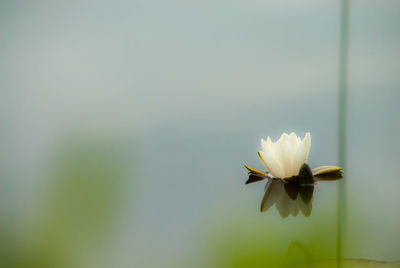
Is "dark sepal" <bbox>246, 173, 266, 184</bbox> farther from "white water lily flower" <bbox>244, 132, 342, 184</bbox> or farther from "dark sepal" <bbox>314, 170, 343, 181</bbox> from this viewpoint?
"dark sepal" <bbox>314, 170, 343, 181</bbox>

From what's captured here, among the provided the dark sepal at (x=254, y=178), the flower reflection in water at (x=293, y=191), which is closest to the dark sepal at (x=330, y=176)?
the flower reflection in water at (x=293, y=191)

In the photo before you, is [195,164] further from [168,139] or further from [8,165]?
[8,165]

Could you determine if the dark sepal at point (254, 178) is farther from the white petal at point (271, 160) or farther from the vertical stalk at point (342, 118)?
the vertical stalk at point (342, 118)

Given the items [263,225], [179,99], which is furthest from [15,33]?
[263,225]

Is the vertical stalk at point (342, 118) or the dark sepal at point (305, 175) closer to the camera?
the vertical stalk at point (342, 118)

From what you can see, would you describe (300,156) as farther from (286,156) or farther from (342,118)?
(342,118)

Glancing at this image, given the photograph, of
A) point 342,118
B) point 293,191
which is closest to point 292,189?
point 293,191

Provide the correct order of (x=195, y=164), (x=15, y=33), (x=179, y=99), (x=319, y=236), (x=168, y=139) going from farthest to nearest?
(x=15, y=33) < (x=179, y=99) < (x=168, y=139) < (x=195, y=164) < (x=319, y=236)
